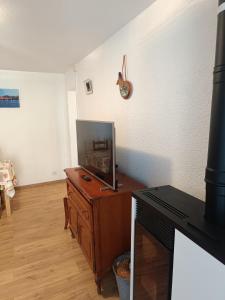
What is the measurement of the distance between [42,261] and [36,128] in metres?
2.72

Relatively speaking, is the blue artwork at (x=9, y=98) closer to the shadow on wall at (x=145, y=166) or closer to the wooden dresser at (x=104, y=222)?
the shadow on wall at (x=145, y=166)

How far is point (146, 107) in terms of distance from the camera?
1.83 m

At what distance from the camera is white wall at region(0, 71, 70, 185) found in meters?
3.98

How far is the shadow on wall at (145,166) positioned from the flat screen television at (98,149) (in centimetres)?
36

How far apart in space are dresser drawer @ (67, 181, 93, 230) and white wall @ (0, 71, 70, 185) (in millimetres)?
2323

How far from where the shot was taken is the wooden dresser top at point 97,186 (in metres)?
1.68

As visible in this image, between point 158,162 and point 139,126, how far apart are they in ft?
1.35

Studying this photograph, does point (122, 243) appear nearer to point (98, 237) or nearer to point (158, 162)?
point (98, 237)

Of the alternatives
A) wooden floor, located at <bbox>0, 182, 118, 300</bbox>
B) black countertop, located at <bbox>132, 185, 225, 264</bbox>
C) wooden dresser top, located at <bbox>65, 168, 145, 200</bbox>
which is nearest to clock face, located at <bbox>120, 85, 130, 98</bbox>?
wooden dresser top, located at <bbox>65, 168, 145, 200</bbox>

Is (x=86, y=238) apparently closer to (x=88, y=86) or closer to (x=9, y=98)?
(x=88, y=86)

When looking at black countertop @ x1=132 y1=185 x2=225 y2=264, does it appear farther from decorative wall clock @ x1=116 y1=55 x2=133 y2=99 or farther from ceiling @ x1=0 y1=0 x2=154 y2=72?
ceiling @ x1=0 y1=0 x2=154 y2=72

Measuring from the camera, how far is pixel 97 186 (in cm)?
185

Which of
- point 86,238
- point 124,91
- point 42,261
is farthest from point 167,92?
point 42,261

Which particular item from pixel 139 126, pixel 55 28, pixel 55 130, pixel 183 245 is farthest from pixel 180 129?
pixel 55 130
